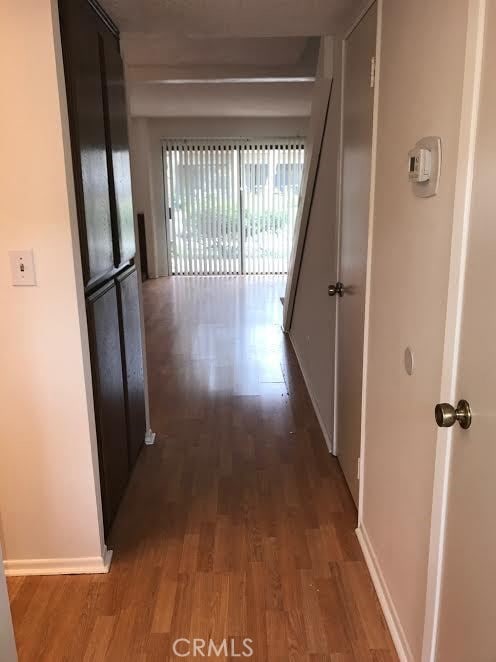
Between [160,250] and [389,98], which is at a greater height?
[389,98]

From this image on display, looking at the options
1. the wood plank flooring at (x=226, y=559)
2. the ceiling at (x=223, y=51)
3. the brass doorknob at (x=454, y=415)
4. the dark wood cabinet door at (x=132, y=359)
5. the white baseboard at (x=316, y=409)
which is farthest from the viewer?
the white baseboard at (x=316, y=409)

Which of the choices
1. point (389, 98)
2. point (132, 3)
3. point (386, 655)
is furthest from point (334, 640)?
point (132, 3)

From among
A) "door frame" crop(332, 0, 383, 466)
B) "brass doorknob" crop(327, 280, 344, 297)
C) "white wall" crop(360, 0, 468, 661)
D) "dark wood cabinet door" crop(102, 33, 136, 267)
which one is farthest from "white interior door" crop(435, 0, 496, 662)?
"dark wood cabinet door" crop(102, 33, 136, 267)

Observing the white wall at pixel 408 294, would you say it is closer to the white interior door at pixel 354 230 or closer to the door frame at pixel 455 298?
the door frame at pixel 455 298

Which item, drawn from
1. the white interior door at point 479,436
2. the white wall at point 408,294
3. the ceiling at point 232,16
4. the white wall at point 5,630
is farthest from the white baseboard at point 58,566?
the ceiling at point 232,16

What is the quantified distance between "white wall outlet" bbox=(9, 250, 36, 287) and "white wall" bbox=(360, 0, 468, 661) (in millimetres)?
1182

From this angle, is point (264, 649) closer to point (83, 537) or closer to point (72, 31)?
point (83, 537)

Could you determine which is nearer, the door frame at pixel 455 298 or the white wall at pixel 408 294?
the door frame at pixel 455 298

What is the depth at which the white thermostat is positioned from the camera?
1295 millimetres

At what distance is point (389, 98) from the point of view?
1.73m

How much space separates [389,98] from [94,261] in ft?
3.83

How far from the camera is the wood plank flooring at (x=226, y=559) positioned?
1.74 metres

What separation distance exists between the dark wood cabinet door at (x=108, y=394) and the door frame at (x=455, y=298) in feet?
4.18

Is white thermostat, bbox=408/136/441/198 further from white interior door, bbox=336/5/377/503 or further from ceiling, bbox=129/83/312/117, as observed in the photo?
ceiling, bbox=129/83/312/117
